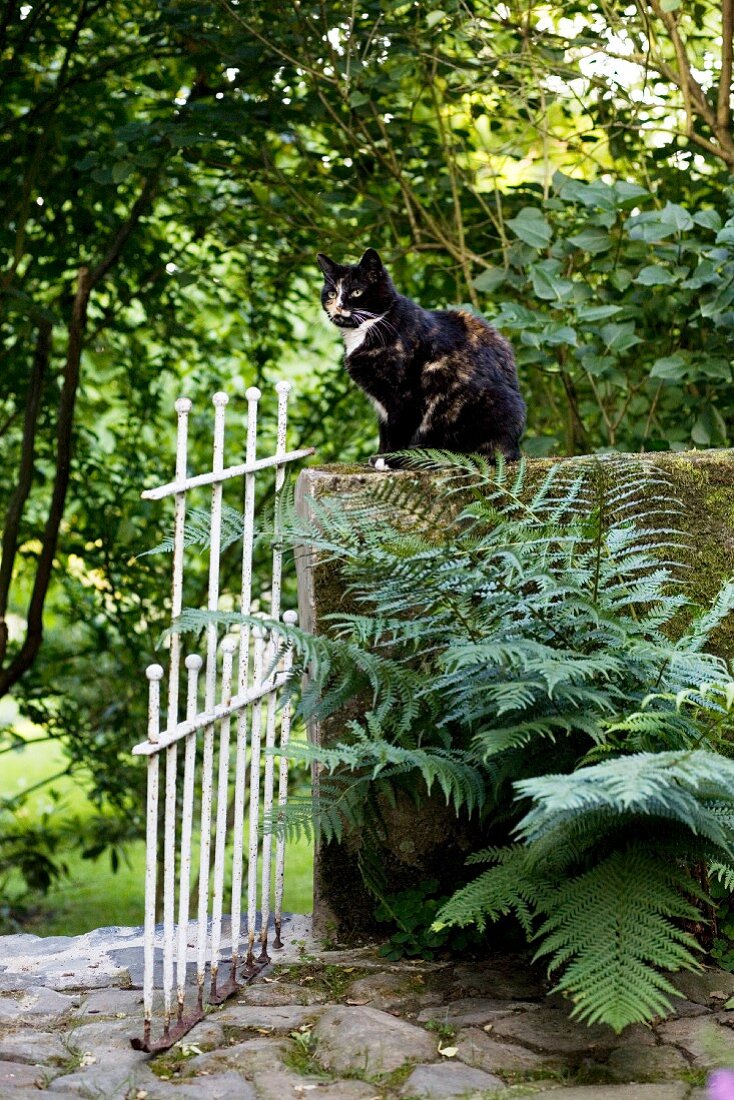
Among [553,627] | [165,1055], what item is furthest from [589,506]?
[165,1055]

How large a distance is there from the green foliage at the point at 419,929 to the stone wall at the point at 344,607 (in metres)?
0.05

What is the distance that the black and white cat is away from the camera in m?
4.06

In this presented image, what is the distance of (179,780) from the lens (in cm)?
655

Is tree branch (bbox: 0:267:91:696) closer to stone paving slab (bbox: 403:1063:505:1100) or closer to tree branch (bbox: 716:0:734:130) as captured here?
tree branch (bbox: 716:0:734:130)

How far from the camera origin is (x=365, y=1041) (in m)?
2.88

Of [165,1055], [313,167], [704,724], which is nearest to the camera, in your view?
[165,1055]

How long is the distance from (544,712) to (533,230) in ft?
7.77

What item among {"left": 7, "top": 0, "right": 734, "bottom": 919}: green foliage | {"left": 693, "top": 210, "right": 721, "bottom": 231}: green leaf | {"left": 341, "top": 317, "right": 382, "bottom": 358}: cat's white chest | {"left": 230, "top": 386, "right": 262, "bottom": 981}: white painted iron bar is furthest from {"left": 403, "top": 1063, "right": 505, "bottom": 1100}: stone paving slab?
{"left": 693, "top": 210, "right": 721, "bottom": 231}: green leaf

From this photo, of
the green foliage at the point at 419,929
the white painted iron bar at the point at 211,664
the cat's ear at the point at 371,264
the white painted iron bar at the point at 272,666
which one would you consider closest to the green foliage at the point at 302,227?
the cat's ear at the point at 371,264

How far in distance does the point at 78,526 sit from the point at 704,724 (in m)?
3.92

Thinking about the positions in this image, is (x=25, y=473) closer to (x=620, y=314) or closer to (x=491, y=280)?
(x=491, y=280)

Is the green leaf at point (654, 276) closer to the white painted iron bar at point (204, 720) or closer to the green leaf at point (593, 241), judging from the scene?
the green leaf at point (593, 241)

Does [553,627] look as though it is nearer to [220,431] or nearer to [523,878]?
[523,878]

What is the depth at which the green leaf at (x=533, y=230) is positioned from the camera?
470 centimetres
